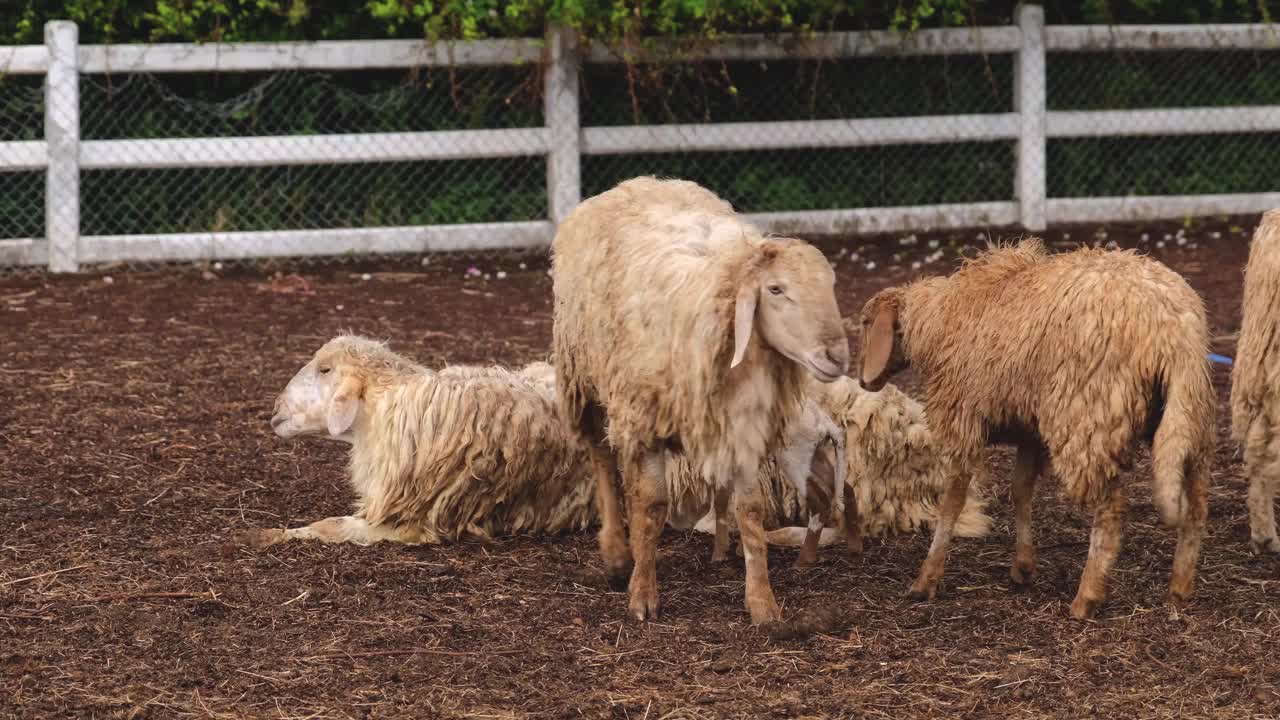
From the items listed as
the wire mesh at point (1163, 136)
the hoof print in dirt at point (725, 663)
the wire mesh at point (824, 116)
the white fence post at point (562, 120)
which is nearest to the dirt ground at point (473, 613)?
the hoof print in dirt at point (725, 663)

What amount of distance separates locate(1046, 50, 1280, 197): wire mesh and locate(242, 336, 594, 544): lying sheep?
8.27 metres

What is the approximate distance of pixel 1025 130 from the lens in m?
12.8

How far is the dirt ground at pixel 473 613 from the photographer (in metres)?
4.49

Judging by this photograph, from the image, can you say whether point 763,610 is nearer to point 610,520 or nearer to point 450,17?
point 610,520

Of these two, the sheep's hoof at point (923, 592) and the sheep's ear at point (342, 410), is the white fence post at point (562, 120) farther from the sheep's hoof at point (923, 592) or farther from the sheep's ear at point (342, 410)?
the sheep's hoof at point (923, 592)

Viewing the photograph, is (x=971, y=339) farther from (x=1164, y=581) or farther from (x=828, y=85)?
(x=828, y=85)

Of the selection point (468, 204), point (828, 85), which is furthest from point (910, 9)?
point (468, 204)

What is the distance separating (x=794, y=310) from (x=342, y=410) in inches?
88.3

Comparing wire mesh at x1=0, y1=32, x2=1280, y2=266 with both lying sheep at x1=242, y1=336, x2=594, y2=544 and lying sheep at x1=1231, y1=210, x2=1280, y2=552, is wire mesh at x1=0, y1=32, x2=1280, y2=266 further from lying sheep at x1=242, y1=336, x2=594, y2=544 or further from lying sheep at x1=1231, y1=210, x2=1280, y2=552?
lying sheep at x1=1231, y1=210, x2=1280, y2=552

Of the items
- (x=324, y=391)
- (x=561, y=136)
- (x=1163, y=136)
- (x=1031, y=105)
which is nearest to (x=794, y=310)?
(x=324, y=391)

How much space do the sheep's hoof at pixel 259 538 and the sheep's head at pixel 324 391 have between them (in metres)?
0.52

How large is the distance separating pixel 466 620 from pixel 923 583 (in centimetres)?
142

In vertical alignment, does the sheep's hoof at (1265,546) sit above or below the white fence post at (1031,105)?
→ below

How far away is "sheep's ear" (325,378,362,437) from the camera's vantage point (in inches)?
254
